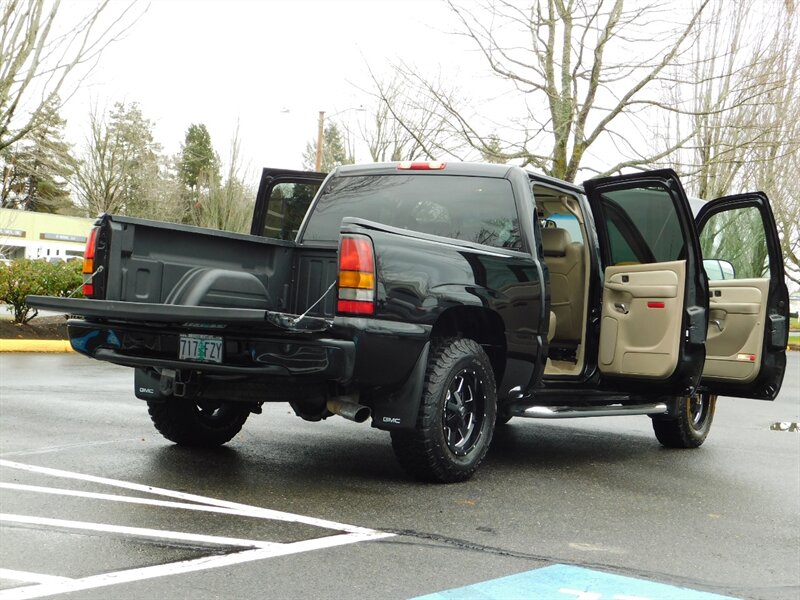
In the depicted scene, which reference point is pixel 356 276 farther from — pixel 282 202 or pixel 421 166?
pixel 282 202

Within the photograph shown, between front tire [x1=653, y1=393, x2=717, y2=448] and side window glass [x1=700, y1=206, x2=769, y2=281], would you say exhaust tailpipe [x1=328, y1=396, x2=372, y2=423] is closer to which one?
front tire [x1=653, y1=393, x2=717, y2=448]

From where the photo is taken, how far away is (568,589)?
3977 millimetres

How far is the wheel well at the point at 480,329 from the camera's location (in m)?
6.12

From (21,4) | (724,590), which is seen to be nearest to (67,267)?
(21,4)

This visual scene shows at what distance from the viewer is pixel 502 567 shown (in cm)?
424

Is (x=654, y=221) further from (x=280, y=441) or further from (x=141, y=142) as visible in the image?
(x=141, y=142)

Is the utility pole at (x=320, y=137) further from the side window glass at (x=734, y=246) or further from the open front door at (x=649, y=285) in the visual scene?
the open front door at (x=649, y=285)

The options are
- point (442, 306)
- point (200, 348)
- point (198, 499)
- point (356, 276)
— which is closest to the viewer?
point (198, 499)

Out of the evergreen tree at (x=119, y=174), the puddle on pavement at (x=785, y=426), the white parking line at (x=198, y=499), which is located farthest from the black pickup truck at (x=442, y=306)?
the evergreen tree at (x=119, y=174)

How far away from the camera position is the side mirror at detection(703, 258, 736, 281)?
8.64 metres

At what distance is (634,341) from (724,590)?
3305 mm

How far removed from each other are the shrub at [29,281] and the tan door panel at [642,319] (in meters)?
11.6

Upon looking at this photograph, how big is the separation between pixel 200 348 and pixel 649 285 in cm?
345

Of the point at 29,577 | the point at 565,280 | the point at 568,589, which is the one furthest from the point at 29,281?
the point at 568,589
